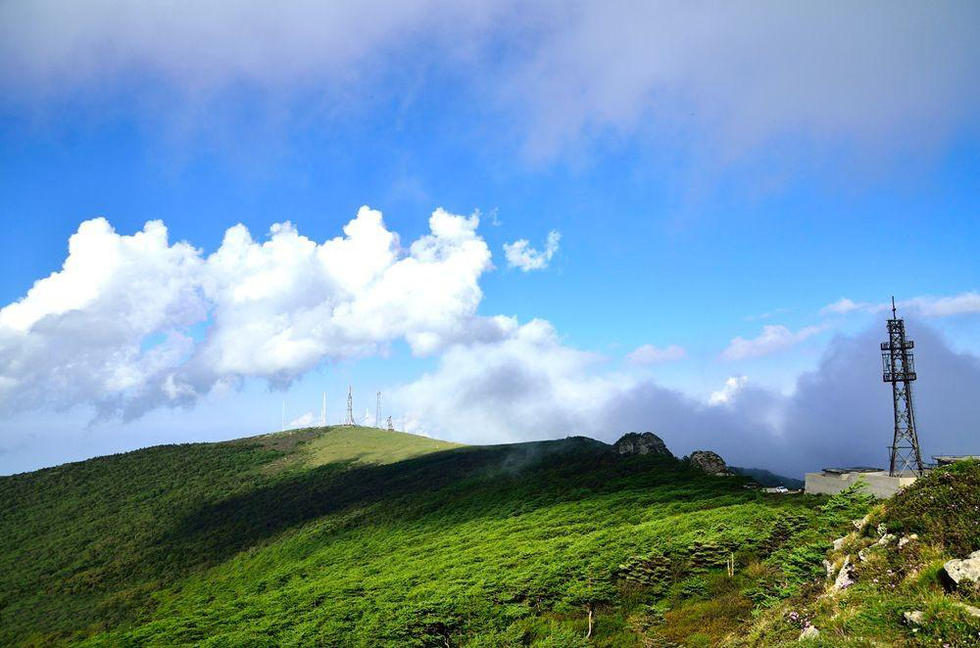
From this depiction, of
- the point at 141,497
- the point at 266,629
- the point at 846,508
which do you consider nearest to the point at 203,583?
the point at 266,629

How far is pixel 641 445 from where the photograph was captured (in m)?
74.0

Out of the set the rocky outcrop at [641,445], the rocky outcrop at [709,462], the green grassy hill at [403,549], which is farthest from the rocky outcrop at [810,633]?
the rocky outcrop at [641,445]

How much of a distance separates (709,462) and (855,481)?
21185mm

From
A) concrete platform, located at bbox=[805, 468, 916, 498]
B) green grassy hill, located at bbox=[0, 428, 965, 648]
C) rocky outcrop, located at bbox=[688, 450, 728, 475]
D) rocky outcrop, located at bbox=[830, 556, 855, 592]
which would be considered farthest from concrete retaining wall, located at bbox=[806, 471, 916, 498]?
rocky outcrop, located at bbox=[830, 556, 855, 592]

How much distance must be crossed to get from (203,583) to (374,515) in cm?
2117

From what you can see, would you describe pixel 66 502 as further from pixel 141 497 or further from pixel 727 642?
pixel 727 642

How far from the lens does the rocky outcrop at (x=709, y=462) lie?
61.4 meters

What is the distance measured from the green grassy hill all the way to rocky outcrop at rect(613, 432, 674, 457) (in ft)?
11.7

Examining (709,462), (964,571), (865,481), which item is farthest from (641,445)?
(964,571)

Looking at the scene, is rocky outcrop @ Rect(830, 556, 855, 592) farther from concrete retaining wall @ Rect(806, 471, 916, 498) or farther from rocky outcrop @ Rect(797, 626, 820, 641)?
concrete retaining wall @ Rect(806, 471, 916, 498)

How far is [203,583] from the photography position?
6469 cm

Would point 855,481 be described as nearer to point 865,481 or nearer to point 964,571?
point 865,481

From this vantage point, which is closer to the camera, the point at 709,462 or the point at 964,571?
the point at 964,571

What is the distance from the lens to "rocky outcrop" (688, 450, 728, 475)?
61.4 meters
